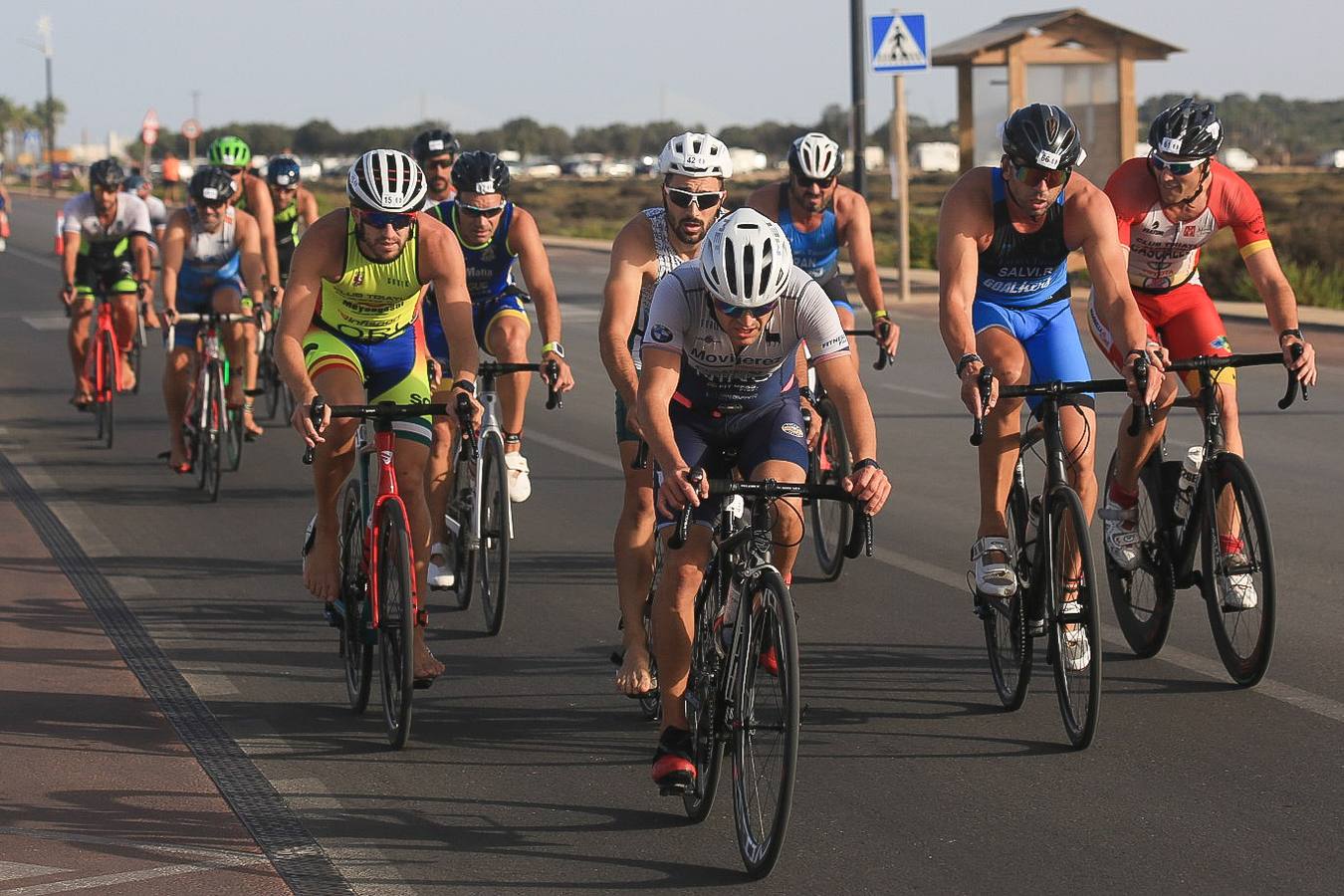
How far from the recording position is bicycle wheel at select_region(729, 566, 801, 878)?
5066 millimetres

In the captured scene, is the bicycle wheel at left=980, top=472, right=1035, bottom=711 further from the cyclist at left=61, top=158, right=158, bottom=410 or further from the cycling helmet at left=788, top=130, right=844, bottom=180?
the cyclist at left=61, top=158, right=158, bottom=410

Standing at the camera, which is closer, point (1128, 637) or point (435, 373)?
point (1128, 637)

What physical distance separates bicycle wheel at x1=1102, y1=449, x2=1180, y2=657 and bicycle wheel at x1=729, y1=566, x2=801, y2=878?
257cm

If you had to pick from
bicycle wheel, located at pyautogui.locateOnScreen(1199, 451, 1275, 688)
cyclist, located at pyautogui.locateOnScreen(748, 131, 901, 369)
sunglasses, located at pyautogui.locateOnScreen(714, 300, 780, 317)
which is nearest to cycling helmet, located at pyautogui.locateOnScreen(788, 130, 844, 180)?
cyclist, located at pyautogui.locateOnScreen(748, 131, 901, 369)

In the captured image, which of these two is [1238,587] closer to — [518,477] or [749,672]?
[749,672]

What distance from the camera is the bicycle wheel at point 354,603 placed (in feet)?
22.7

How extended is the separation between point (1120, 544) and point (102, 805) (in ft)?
12.9

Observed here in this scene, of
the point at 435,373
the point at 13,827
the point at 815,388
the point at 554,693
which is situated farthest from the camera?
the point at 815,388

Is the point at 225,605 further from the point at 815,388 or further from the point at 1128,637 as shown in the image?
the point at 1128,637

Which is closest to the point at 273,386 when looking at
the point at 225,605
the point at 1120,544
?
the point at 225,605

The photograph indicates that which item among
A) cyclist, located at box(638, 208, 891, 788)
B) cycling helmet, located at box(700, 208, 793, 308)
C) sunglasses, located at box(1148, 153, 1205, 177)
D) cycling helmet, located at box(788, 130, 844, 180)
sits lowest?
cyclist, located at box(638, 208, 891, 788)

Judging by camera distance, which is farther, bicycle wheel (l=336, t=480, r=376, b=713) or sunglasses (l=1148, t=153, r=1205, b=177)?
sunglasses (l=1148, t=153, r=1205, b=177)

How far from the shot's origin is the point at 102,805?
5969 mm

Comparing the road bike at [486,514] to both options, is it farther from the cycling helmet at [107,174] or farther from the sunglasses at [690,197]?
the cycling helmet at [107,174]
